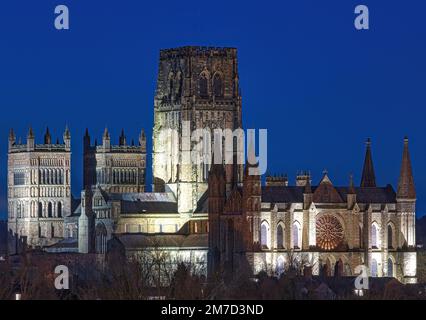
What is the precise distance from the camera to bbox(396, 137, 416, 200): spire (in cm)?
14225

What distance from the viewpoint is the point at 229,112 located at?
153 metres

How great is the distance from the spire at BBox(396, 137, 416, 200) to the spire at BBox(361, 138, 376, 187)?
23.3ft

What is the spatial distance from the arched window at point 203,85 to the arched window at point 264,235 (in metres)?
18.2

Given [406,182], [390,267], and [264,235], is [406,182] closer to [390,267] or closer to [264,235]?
[390,267]

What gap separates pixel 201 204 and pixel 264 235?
1314 centimetres

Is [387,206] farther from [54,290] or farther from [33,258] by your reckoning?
[54,290]

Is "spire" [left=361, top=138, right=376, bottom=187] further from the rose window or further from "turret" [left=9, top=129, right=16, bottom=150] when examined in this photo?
"turret" [left=9, top=129, right=16, bottom=150]

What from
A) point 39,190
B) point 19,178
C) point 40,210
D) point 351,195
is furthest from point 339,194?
point 19,178

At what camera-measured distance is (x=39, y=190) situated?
170375mm

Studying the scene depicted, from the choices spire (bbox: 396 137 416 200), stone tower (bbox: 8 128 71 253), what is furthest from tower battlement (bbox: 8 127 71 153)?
spire (bbox: 396 137 416 200)

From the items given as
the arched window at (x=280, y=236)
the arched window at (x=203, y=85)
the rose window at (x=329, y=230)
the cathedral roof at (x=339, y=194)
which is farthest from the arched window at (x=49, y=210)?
the arched window at (x=280, y=236)

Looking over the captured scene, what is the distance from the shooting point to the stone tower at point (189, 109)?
498 feet

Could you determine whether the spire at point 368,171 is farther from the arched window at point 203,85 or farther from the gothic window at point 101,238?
the gothic window at point 101,238

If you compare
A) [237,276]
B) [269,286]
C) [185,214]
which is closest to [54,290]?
[269,286]
